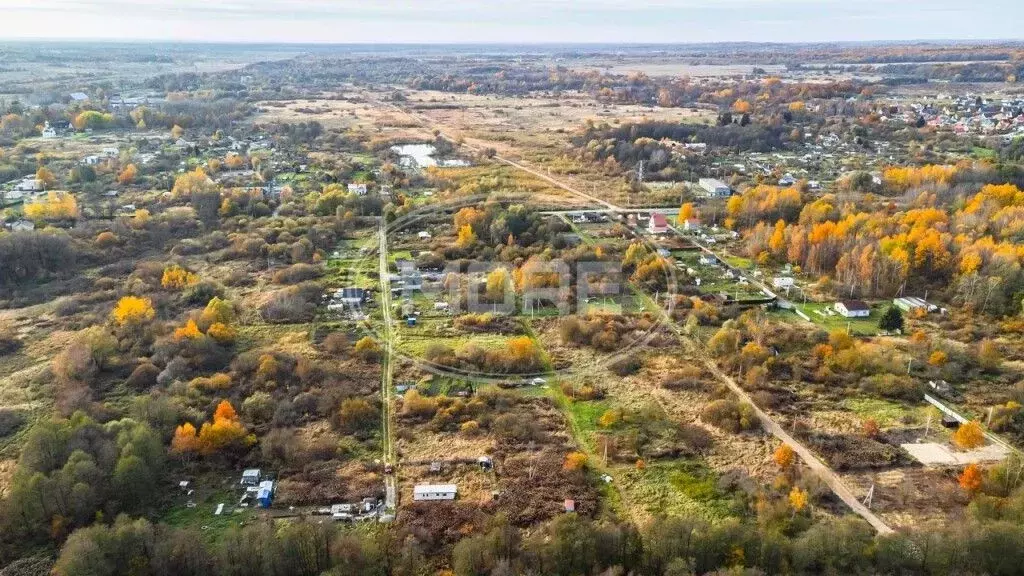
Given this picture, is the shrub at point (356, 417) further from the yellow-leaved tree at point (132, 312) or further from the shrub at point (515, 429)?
the yellow-leaved tree at point (132, 312)

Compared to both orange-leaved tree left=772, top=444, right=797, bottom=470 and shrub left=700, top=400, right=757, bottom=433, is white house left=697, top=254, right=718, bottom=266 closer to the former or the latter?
shrub left=700, top=400, right=757, bottom=433

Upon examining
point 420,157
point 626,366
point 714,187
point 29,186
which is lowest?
point 626,366

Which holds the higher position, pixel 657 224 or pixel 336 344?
pixel 657 224

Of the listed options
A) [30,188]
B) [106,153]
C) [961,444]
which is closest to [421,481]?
[961,444]

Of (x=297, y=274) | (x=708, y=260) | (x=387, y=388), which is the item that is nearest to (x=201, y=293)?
(x=297, y=274)

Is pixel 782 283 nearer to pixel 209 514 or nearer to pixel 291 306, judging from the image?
pixel 291 306

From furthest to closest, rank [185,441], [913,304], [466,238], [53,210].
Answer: [53,210], [466,238], [913,304], [185,441]
